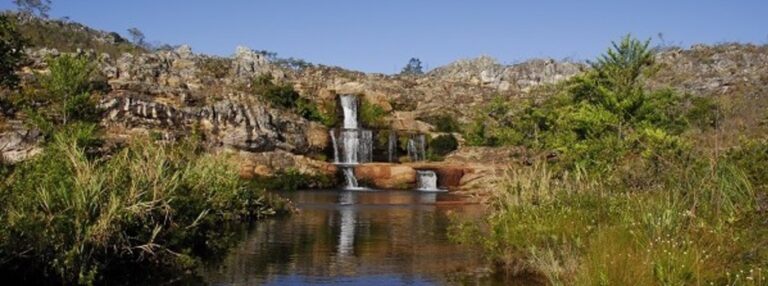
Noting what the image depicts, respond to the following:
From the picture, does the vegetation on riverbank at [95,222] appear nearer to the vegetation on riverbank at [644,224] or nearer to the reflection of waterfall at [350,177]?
the vegetation on riverbank at [644,224]

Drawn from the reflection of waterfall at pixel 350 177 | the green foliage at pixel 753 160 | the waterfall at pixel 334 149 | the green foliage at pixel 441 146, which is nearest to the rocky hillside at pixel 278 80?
the waterfall at pixel 334 149

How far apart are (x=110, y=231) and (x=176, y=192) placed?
120 inches

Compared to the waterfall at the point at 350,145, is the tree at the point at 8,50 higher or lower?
higher

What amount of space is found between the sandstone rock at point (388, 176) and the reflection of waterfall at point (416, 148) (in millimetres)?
7882

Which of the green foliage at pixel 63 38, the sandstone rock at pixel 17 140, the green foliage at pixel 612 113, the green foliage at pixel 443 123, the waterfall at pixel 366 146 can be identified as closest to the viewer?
the green foliage at pixel 612 113

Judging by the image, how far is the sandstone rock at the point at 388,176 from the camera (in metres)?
43.8

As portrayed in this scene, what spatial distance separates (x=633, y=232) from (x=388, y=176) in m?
34.2

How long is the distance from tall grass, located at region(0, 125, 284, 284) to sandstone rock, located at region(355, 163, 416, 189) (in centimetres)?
3026

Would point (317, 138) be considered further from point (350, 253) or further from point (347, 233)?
point (350, 253)

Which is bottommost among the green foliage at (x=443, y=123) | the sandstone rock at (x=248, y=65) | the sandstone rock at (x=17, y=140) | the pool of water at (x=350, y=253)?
the pool of water at (x=350, y=253)

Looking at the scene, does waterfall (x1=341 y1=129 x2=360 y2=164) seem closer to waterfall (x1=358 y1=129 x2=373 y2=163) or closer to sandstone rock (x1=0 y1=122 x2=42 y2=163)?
waterfall (x1=358 y1=129 x2=373 y2=163)

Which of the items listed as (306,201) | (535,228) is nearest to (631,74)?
(306,201)

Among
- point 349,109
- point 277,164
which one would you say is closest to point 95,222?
point 277,164

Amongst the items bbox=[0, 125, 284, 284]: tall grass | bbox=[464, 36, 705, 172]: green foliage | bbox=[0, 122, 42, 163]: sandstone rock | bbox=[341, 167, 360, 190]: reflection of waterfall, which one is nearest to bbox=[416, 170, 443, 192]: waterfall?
bbox=[341, 167, 360, 190]: reflection of waterfall
